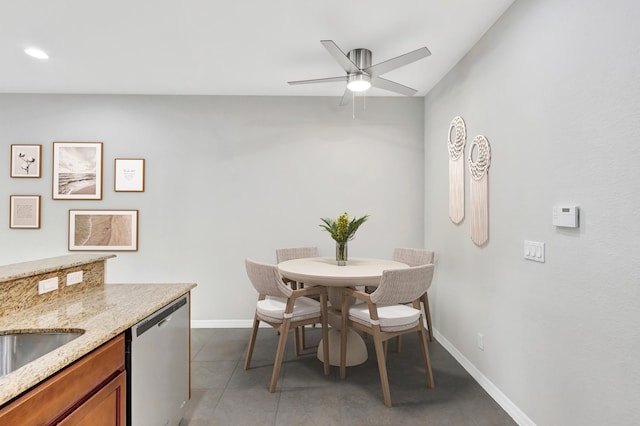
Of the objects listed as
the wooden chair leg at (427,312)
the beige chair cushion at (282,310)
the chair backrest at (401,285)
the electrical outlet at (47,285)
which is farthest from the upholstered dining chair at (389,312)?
the electrical outlet at (47,285)

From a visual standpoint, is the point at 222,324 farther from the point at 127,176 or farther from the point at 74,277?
the point at 74,277

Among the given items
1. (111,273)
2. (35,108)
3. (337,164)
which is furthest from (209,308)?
(35,108)

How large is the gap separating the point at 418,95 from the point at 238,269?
113 inches

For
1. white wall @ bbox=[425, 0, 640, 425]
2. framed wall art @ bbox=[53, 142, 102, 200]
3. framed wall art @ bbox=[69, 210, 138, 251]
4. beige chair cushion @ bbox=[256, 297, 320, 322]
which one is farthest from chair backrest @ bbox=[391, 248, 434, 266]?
framed wall art @ bbox=[53, 142, 102, 200]

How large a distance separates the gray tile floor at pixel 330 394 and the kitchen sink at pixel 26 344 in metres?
1.08

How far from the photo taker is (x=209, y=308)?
370cm

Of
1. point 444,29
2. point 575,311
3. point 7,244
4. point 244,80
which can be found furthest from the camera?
point 7,244

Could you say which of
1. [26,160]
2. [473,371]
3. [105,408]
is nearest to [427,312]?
[473,371]

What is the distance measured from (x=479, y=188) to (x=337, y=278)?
1.28 meters

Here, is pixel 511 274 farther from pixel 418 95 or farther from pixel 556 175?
pixel 418 95

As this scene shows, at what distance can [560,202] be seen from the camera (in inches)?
65.5

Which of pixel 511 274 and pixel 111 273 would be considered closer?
pixel 511 274

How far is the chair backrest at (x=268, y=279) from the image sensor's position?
2307mm

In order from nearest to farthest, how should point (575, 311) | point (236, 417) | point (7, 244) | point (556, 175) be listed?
point (575, 311) < point (556, 175) < point (236, 417) < point (7, 244)
